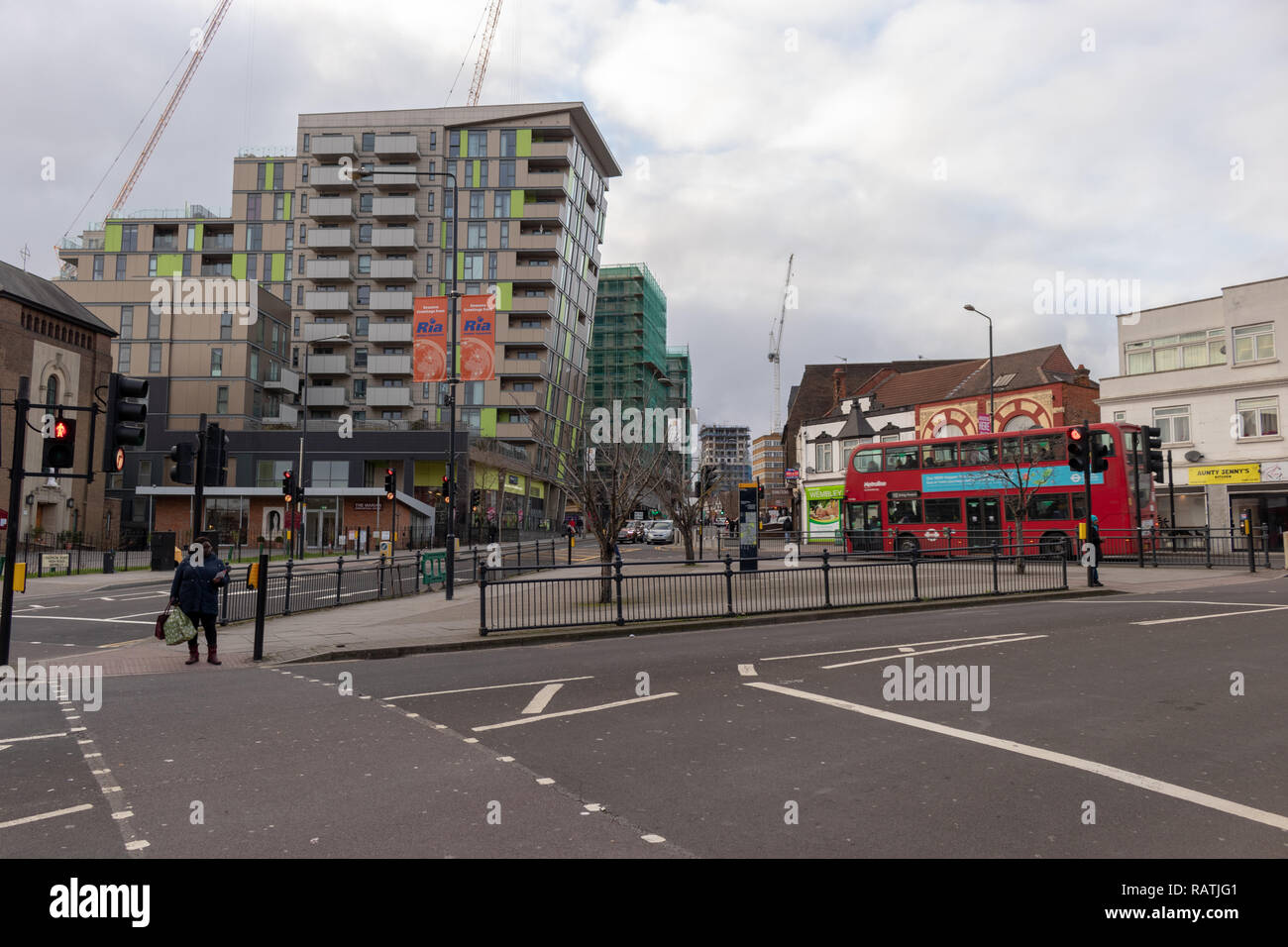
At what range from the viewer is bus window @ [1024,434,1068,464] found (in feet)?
92.5

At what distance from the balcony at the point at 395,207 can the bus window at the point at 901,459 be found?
5294cm

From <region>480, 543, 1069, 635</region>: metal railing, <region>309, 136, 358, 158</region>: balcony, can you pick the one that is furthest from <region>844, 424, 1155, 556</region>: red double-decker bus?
<region>309, 136, 358, 158</region>: balcony

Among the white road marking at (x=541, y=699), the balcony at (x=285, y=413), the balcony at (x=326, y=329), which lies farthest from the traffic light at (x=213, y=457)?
the balcony at (x=326, y=329)

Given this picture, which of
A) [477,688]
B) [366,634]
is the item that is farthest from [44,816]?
[366,634]

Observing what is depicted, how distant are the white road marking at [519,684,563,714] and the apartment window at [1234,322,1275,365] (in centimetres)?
3943

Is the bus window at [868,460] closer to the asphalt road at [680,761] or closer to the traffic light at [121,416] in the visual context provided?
the asphalt road at [680,761]

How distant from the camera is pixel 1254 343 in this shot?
36.5m

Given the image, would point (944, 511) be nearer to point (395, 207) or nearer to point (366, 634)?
point (366, 634)

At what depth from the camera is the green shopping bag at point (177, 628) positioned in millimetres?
11180

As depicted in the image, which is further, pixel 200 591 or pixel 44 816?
pixel 200 591

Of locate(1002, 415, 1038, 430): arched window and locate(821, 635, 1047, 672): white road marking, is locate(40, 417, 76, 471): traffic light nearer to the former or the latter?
locate(821, 635, 1047, 672): white road marking

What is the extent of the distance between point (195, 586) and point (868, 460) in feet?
93.7

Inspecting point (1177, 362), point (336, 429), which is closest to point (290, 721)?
point (1177, 362)

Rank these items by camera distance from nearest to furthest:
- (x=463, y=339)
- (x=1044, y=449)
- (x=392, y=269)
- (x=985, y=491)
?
(x=463, y=339)
(x=1044, y=449)
(x=985, y=491)
(x=392, y=269)
